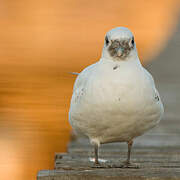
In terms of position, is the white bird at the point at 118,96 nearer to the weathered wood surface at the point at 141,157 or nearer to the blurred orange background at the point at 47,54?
the weathered wood surface at the point at 141,157

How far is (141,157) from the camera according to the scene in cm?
698

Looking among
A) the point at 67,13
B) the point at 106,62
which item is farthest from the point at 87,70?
the point at 67,13

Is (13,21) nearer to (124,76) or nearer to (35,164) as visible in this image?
(35,164)

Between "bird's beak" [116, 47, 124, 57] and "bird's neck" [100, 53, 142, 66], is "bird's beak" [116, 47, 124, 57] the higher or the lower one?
the higher one

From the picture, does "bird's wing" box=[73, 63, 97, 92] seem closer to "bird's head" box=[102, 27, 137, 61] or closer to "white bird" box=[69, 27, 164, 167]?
"white bird" box=[69, 27, 164, 167]

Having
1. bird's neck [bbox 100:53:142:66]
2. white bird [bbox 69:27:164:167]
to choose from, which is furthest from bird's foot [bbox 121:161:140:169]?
bird's neck [bbox 100:53:142:66]

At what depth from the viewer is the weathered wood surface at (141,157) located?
219 inches

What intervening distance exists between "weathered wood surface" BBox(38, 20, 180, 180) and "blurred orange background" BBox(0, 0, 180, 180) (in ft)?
6.10

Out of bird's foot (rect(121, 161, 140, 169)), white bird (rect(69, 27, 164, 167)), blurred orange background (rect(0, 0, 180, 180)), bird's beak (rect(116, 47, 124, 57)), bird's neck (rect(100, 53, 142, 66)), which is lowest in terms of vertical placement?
bird's foot (rect(121, 161, 140, 169))

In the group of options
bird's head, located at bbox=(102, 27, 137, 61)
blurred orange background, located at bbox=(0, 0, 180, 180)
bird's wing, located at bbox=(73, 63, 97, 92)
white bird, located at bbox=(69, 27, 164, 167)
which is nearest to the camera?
white bird, located at bbox=(69, 27, 164, 167)

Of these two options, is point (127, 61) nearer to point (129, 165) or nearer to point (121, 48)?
point (121, 48)

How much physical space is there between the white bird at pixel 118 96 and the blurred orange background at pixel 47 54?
146 inches

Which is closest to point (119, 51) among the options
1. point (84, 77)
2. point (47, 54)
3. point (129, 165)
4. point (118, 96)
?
point (118, 96)

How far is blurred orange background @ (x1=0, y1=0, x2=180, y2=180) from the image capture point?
34.5ft
